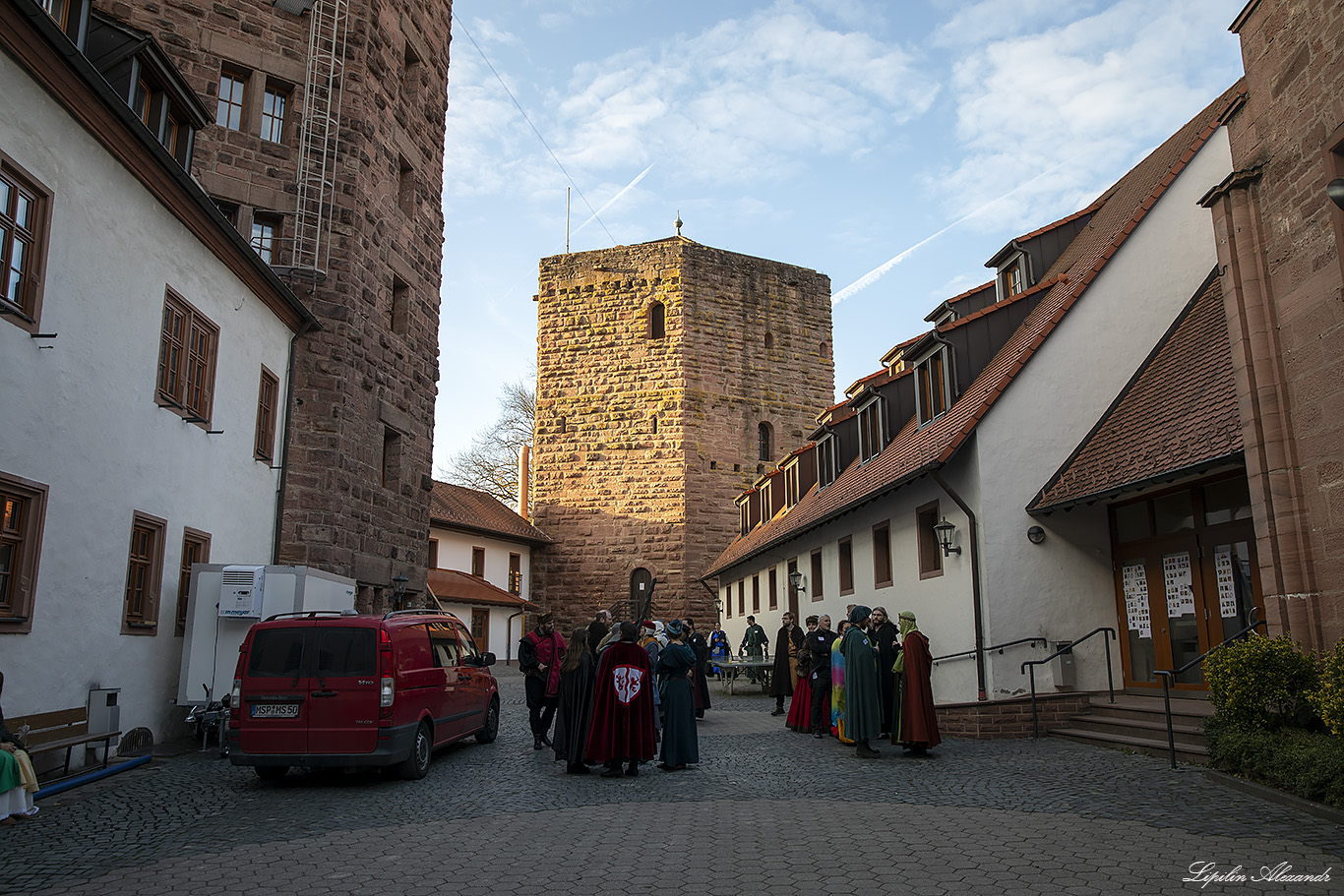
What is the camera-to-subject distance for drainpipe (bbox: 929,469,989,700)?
12852 mm

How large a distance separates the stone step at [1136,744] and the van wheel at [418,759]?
7.35 meters

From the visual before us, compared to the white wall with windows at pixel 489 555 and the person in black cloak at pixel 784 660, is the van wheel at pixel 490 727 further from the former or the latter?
the white wall with windows at pixel 489 555

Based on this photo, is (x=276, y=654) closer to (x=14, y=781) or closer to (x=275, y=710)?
(x=275, y=710)

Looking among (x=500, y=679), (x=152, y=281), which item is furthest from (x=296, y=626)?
(x=500, y=679)

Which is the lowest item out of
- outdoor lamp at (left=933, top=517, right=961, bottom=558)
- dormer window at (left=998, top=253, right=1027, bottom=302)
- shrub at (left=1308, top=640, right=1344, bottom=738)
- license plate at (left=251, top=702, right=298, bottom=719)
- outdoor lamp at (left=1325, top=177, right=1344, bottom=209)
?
license plate at (left=251, top=702, right=298, bottom=719)

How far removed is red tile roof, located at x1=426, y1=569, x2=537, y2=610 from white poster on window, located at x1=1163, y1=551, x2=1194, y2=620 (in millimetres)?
24136

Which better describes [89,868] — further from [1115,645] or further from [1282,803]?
[1115,645]

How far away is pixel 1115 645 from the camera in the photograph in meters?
→ 13.2

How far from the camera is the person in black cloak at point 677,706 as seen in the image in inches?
418

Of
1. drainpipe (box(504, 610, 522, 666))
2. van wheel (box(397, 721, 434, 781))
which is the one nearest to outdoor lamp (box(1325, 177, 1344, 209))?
van wheel (box(397, 721, 434, 781))

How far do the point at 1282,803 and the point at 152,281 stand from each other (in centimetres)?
1223

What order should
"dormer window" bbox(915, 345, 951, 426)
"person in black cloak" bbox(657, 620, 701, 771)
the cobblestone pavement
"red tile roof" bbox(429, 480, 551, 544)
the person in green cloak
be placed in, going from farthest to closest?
"red tile roof" bbox(429, 480, 551, 544), "dormer window" bbox(915, 345, 951, 426), the person in green cloak, "person in black cloak" bbox(657, 620, 701, 771), the cobblestone pavement

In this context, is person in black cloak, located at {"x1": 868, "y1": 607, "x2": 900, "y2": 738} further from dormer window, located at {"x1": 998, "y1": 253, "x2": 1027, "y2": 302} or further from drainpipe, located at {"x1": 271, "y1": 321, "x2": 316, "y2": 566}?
drainpipe, located at {"x1": 271, "y1": 321, "x2": 316, "y2": 566}

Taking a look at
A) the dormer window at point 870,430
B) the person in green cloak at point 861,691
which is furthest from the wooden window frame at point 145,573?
the dormer window at point 870,430
